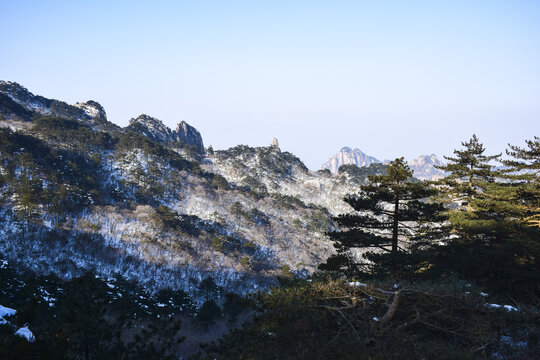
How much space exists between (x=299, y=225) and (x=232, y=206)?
15.7m

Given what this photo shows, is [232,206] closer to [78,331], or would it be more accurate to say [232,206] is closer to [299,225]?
[299,225]

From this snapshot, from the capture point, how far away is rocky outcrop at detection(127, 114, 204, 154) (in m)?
101

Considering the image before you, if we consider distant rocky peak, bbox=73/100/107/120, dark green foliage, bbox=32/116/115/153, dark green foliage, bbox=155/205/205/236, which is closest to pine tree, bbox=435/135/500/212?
dark green foliage, bbox=155/205/205/236

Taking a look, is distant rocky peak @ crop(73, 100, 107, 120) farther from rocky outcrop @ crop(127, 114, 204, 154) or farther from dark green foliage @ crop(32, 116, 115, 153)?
dark green foliage @ crop(32, 116, 115, 153)

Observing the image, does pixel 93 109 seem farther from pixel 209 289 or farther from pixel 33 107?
pixel 209 289

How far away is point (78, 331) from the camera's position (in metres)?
4.98

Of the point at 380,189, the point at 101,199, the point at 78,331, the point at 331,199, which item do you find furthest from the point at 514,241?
the point at 331,199

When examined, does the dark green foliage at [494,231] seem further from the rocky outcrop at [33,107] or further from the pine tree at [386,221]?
the rocky outcrop at [33,107]

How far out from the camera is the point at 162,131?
111 m

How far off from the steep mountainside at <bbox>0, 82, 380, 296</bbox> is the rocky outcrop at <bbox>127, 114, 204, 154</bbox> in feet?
18.9

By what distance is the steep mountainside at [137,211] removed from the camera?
37.4 m

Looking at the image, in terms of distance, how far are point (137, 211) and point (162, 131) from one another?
64.4 m

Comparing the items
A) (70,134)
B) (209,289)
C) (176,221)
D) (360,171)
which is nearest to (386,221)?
(209,289)

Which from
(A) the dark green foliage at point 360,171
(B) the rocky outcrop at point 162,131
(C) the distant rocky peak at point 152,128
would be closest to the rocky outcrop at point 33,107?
(C) the distant rocky peak at point 152,128
